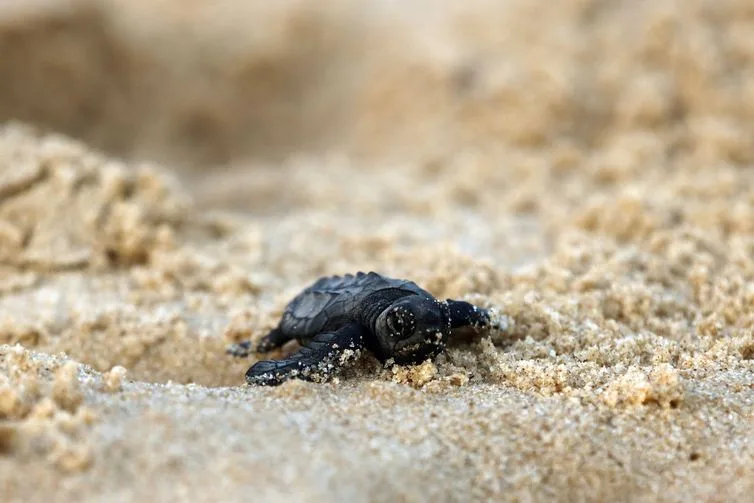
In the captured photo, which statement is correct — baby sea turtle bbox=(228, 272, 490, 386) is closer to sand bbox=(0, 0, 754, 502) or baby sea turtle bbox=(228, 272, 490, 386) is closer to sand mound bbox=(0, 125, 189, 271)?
sand bbox=(0, 0, 754, 502)

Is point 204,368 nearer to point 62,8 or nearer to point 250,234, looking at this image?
point 250,234

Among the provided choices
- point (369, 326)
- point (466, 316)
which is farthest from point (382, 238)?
point (369, 326)

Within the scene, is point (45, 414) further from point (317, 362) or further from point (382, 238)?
point (382, 238)

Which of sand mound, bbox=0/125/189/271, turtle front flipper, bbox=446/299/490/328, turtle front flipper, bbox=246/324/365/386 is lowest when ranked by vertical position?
turtle front flipper, bbox=246/324/365/386

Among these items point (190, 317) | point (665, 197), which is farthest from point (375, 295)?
point (665, 197)

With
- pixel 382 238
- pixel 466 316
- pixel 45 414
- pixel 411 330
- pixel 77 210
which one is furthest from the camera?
pixel 382 238

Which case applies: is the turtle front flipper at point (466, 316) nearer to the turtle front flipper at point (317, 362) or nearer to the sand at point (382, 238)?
the sand at point (382, 238)

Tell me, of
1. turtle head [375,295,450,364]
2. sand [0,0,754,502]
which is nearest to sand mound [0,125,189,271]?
sand [0,0,754,502]

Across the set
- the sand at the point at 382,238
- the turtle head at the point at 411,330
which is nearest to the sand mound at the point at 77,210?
the sand at the point at 382,238
